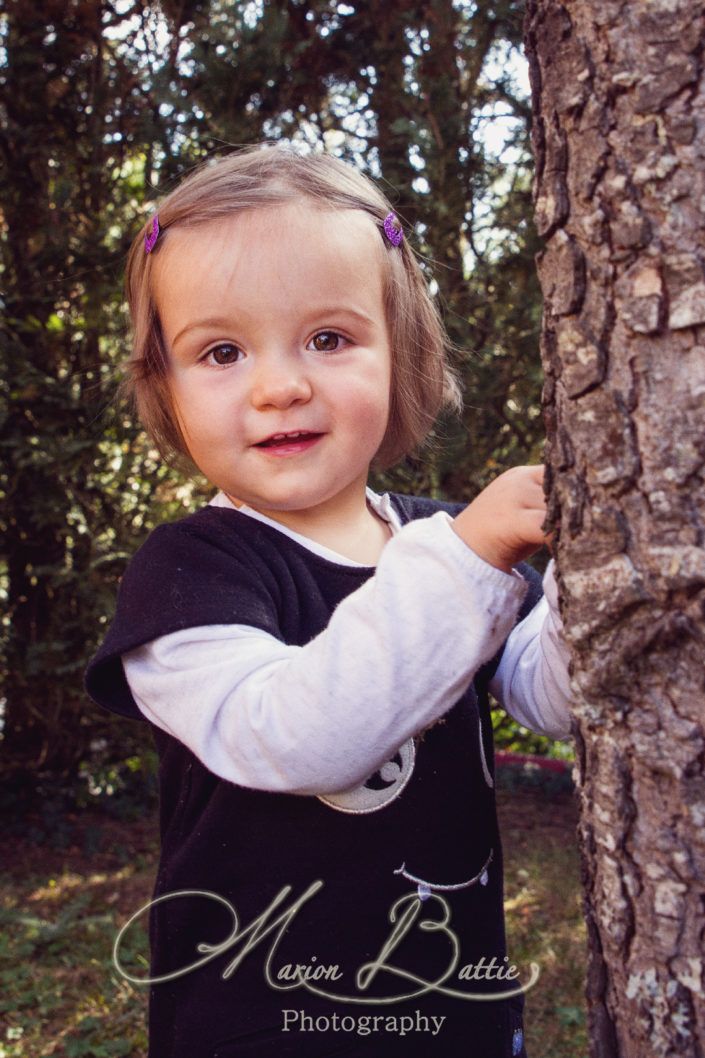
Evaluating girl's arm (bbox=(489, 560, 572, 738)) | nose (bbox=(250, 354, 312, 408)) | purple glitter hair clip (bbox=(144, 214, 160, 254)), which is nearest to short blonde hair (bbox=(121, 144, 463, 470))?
purple glitter hair clip (bbox=(144, 214, 160, 254))

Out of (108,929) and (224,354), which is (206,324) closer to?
(224,354)

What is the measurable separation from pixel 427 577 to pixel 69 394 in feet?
10.5

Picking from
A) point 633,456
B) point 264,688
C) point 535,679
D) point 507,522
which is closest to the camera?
point 633,456

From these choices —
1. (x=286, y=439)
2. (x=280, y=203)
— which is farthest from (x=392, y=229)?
(x=286, y=439)

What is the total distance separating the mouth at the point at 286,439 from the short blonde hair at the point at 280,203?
0.86 feet

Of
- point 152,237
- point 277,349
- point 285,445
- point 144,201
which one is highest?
point 144,201

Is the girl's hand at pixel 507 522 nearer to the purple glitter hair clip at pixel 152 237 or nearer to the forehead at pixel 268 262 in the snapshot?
the forehead at pixel 268 262

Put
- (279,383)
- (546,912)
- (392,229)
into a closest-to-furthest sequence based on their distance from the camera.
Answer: (279,383) → (392,229) → (546,912)

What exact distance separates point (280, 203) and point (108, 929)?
274 centimetres

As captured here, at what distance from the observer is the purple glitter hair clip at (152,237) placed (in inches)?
74.7

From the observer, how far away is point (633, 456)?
1.11 metres

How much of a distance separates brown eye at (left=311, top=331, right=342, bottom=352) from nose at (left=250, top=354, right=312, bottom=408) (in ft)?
0.18

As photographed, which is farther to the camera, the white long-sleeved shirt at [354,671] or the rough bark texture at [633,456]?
the white long-sleeved shirt at [354,671]

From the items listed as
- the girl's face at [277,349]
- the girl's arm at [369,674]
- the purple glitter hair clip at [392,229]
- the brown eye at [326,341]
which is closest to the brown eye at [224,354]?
the girl's face at [277,349]
